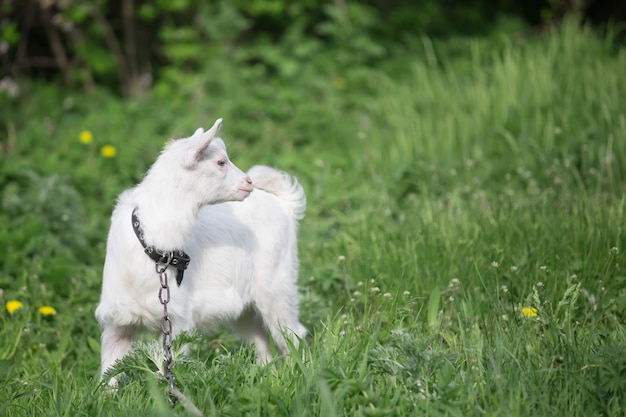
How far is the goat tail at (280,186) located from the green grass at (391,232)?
2.11 ft

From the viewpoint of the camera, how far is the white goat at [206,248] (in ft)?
11.7

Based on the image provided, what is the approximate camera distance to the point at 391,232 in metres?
5.31

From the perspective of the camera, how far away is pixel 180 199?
3562 mm

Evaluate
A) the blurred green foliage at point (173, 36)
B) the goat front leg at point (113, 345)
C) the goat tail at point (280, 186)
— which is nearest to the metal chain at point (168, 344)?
the goat front leg at point (113, 345)

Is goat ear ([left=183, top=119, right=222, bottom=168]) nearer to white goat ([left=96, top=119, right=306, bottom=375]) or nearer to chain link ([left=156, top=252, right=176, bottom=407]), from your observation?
white goat ([left=96, top=119, right=306, bottom=375])

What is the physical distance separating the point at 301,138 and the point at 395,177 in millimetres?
1773

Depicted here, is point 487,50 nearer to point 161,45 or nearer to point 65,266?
point 161,45

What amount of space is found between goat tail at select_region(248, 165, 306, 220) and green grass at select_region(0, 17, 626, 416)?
25.4 inches

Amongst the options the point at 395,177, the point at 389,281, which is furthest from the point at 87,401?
the point at 395,177

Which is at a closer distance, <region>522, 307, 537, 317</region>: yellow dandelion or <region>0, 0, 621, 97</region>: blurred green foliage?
<region>522, 307, 537, 317</region>: yellow dandelion

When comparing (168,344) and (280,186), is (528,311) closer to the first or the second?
(280,186)

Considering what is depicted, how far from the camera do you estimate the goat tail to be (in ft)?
14.5

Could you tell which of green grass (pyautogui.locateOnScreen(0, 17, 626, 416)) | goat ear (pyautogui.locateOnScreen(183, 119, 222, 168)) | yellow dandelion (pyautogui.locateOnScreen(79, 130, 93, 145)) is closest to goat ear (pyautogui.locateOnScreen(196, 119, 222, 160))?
goat ear (pyautogui.locateOnScreen(183, 119, 222, 168))

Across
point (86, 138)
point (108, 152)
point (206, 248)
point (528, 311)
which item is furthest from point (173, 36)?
point (528, 311)
